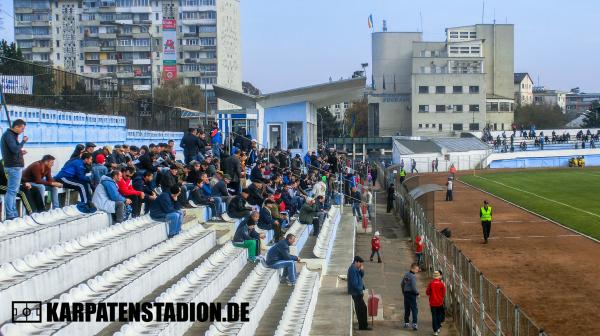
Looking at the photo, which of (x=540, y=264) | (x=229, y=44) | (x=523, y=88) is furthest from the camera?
(x=523, y=88)

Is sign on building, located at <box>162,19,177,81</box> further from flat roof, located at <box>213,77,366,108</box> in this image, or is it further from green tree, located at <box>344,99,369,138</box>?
green tree, located at <box>344,99,369,138</box>

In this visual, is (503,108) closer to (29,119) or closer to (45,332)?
(29,119)

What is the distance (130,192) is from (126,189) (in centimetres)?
11

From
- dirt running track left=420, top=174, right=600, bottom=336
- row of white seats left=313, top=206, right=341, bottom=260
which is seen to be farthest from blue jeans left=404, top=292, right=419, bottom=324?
dirt running track left=420, top=174, right=600, bottom=336

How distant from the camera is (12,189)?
12.3 metres

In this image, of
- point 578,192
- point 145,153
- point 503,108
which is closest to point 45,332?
point 145,153

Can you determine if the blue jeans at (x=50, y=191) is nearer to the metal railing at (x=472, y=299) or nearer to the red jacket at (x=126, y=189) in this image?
the red jacket at (x=126, y=189)

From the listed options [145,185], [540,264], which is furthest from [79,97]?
[540,264]

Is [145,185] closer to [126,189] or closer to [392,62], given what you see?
[126,189]

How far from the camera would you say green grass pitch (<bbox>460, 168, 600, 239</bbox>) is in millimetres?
38116

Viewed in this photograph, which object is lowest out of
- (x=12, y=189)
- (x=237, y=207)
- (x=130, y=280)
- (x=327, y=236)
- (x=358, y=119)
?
(x=327, y=236)

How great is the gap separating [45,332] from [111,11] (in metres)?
102

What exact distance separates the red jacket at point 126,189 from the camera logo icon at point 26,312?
21.4ft

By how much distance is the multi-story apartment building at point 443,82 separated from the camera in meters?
104
